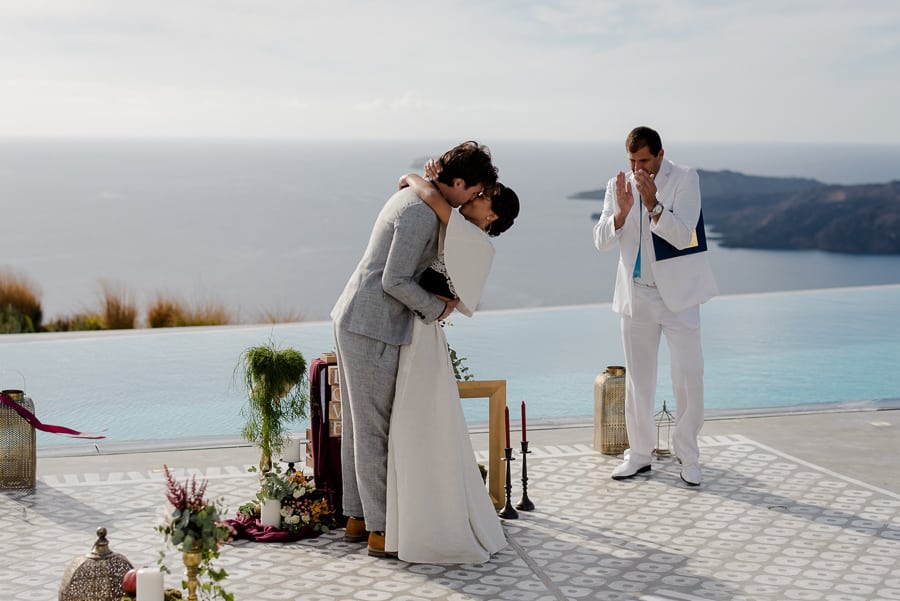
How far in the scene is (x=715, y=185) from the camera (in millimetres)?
28859

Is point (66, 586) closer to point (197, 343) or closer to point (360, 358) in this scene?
point (360, 358)

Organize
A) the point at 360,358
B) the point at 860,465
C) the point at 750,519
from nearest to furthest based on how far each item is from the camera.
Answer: the point at 360,358
the point at 750,519
the point at 860,465

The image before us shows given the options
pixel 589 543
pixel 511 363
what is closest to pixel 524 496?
pixel 589 543

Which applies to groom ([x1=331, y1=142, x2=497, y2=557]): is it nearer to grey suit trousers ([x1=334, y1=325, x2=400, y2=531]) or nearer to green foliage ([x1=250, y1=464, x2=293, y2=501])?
grey suit trousers ([x1=334, y1=325, x2=400, y2=531])

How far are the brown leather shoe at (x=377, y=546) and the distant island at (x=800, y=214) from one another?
2277 centimetres

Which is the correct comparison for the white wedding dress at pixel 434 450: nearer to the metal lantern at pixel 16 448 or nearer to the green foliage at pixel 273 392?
the green foliage at pixel 273 392

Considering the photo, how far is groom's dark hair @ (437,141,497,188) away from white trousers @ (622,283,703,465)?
1.32m

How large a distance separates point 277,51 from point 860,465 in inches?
988

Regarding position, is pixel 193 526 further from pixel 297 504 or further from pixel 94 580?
pixel 297 504

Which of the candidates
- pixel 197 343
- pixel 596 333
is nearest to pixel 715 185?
pixel 596 333

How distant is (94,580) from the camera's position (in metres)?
3.15

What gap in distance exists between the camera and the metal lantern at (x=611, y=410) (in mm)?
5566

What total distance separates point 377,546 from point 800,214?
24.4 m

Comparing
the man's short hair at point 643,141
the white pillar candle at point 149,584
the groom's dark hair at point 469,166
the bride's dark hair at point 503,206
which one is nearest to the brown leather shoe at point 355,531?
the bride's dark hair at point 503,206
